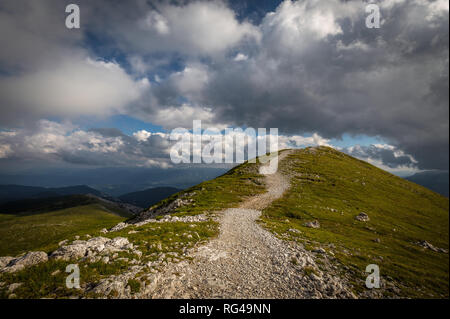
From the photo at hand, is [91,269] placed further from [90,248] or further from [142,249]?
[142,249]

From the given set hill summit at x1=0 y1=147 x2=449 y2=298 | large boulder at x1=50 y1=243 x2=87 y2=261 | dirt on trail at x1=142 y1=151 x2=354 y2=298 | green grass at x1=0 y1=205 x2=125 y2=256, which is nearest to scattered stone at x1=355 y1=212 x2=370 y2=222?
hill summit at x1=0 y1=147 x2=449 y2=298

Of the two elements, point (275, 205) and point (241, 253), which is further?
point (275, 205)

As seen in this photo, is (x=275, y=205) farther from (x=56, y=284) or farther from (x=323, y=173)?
(x=323, y=173)

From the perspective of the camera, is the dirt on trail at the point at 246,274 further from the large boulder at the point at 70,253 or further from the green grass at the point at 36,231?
the green grass at the point at 36,231

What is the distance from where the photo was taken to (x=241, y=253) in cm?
1809

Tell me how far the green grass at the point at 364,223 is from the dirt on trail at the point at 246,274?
14.1 ft

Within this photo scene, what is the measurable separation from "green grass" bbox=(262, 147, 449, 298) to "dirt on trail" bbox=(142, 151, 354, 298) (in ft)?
14.1

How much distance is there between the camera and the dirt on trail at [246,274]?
12266 millimetres

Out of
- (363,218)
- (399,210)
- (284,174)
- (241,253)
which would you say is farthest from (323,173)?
(241,253)

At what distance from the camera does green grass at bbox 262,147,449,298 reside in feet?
64.0

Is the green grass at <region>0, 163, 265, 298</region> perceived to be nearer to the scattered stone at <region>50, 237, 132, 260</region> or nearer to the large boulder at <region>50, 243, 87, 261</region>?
the large boulder at <region>50, 243, 87, 261</region>

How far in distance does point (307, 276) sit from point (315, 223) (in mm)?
22759

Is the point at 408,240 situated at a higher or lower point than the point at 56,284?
lower

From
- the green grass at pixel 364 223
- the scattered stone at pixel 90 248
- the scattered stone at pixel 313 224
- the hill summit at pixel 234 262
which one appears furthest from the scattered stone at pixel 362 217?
the scattered stone at pixel 90 248
